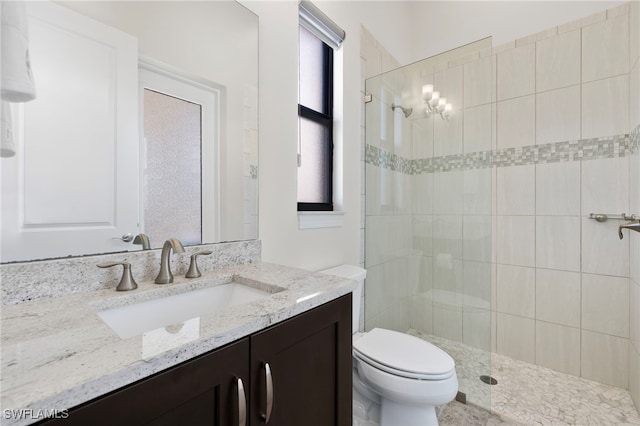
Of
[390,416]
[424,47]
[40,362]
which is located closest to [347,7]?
[424,47]

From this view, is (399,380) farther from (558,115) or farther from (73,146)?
(558,115)

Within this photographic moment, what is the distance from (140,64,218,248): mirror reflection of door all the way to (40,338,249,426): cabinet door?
0.56 m

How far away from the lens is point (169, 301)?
33.9 inches

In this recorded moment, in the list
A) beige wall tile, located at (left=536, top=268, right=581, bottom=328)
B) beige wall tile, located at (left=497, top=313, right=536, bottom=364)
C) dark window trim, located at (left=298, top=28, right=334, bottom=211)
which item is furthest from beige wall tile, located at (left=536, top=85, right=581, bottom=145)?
dark window trim, located at (left=298, top=28, right=334, bottom=211)

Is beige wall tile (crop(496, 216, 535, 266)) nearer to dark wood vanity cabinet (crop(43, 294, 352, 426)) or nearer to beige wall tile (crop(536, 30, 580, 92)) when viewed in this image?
beige wall tile (crop(536, 30, 580, 92))

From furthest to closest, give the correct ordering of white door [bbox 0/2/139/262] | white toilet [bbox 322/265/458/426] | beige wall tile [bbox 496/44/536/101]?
beige wall tile [bbox 496/44/536/101], white toilet [bbox 322/265/458/426], white door [bbox 0/2/139/262]

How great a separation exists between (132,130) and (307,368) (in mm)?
867

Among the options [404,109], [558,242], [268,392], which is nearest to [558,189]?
[558,242]

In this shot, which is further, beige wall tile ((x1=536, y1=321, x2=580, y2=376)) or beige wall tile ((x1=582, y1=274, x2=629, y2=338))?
beige wall tile ((x1=536, y1=321, x2=580, y2=376))

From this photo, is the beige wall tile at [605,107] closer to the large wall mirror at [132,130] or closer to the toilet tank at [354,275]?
the toilet tank at [354,275]

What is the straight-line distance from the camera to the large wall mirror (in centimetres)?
74

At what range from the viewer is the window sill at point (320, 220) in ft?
4.93

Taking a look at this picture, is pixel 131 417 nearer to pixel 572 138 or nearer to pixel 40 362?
pixel 40 362

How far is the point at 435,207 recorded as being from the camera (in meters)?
1.99
